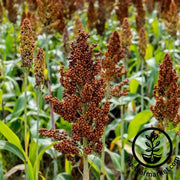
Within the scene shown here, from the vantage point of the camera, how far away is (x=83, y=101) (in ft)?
7.20

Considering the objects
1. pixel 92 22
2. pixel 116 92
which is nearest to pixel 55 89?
pixel 92 22

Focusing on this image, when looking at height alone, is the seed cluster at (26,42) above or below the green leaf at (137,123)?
above

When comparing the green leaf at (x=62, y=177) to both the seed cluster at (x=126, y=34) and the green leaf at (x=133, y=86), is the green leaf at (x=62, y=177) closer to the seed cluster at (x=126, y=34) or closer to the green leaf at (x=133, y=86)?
the seed cluster at (x=126, y=34)

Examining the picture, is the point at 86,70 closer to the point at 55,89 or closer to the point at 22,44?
the point at 22,44

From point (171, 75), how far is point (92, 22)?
3.24 metres

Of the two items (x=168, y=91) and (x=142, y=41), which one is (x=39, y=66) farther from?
(x=142, y=41)

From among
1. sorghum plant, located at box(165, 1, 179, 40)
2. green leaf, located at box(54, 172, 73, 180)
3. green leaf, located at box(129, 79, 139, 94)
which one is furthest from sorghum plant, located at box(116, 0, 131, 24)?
green leaf, located at box(54, 172, 73, 180)

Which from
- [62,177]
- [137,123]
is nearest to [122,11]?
[137,123]

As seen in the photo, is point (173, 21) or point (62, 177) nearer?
point (62, 177)

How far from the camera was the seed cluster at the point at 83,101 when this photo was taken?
7.12ft

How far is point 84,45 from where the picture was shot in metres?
2.21

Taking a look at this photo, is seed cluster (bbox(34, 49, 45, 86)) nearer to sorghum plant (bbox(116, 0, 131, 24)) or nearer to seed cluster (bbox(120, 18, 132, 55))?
seed cluster (bbox(120, 18, 132, 55))

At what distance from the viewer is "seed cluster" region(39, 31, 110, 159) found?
2170 mm

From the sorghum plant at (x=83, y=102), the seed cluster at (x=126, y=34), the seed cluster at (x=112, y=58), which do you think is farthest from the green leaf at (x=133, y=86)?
the sorghum plant at (x=83, y=102)
